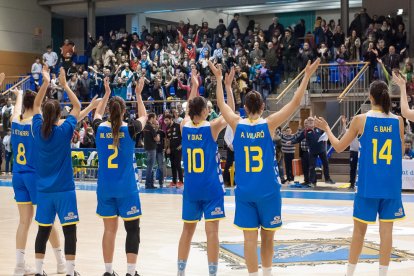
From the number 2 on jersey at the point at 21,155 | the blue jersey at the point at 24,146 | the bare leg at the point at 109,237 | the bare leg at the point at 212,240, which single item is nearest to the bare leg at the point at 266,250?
the bare leg at the point at 212,240

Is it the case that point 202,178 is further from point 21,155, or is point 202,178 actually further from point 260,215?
point 21,155

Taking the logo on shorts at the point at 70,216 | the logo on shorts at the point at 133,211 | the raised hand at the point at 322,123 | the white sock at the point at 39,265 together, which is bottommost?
the white sock at the point at 39,265

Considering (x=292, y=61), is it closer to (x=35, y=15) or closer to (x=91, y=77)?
(x=91, y=77)

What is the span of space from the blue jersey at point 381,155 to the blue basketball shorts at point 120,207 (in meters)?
2.20

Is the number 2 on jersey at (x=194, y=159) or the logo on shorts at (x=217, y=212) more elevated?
the number 2 on jersey at (x=194, y=159)

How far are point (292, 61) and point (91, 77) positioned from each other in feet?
25.3

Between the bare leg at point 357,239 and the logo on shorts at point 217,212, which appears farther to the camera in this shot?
the logo on shorts at point 217,212

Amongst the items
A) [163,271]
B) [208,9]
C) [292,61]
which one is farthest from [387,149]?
[208,9]

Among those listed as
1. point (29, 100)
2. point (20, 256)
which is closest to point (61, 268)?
point (20, 256)

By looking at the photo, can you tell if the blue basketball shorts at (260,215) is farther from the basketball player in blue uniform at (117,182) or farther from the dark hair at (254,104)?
the basketball player in blue uniform at (117,182)

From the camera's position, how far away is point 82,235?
1102 centimetres

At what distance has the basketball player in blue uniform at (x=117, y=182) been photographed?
7.21 metres

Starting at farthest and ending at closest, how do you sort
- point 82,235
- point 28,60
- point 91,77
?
point 28,60, point 91,77, point 82,235

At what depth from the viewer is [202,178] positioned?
7020 millimetres
